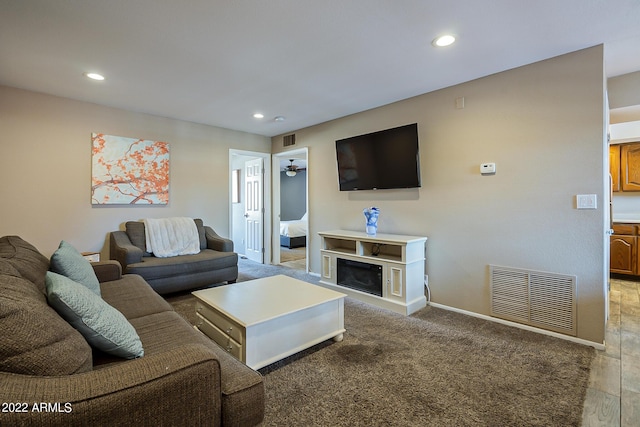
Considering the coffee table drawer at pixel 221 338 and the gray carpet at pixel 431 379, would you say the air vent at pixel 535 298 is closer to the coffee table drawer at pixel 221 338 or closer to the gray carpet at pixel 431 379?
the gray carpet at pixel 431 379

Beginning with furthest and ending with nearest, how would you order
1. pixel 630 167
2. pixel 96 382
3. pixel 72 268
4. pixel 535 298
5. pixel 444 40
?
1. pixel 630 167
2. pixel 535 298
3. pixel 444 40
4. pixel 72 268
5. pixel 96 382

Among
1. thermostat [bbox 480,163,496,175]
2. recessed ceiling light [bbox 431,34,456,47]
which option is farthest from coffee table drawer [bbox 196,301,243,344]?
thermostat [bbox 480,163,496,175]

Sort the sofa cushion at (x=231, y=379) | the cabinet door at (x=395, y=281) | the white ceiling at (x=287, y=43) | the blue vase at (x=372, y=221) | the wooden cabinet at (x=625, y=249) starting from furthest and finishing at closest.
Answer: the wooden cabinet at (x=625, y=249) → the blue vase at (x=372, y=221) → the cabinet door at (x=395, y=281) → the white ceiling at (x=287, y=43) → the sofa cushion at (x=231, y=379)

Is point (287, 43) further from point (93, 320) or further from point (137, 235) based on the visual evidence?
point (137, 235)

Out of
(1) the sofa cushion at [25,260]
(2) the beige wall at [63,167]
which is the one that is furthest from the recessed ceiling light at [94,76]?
(1) the sofa cushion at [25,260]

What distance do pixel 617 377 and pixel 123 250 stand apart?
4.52 m

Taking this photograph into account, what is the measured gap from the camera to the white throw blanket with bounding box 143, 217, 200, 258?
12.9 feet

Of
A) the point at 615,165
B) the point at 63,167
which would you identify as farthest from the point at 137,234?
the point at 615,165

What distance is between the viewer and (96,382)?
871mm

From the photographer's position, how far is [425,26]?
2139 mm

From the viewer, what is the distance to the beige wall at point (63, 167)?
3326 millimetres

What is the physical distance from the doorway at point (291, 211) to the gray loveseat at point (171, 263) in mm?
1402

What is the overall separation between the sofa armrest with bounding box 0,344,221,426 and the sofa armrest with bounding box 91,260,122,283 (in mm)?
2148

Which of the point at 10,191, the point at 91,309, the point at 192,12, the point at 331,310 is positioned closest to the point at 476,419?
the point at 331,310
